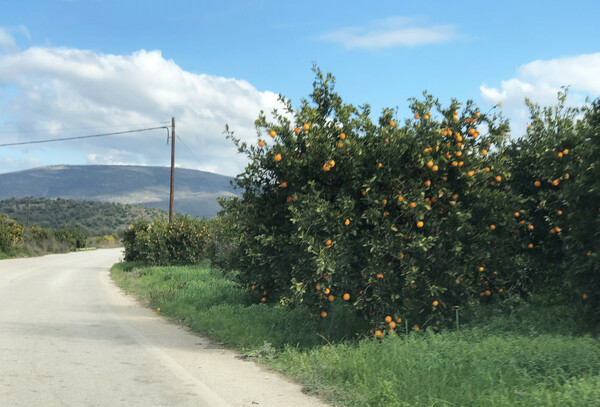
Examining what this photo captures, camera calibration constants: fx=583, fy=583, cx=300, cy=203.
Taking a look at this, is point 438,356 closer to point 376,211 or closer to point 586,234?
point 376,211

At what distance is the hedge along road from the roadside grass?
459mm

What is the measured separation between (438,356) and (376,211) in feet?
7.04

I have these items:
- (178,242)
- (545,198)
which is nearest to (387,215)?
(545,198)

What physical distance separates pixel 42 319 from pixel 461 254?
861 centimetres

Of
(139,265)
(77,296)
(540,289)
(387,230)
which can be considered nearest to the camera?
(387,230)

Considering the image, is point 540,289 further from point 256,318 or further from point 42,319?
point 42,319

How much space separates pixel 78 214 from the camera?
11712 centimetres

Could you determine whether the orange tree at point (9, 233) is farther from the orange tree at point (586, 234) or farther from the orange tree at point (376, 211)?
the orange tree at point (586, 234)

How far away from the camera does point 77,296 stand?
17.2m

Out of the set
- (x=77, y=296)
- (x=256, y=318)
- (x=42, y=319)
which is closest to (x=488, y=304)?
(x=256, y=318)

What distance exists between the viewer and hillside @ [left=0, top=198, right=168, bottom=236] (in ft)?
346

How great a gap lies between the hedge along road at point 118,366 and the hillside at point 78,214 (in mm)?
91122

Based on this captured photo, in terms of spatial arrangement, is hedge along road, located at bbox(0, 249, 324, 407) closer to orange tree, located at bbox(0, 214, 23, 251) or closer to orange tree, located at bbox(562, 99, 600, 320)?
orange tree, located at bbox(562, 99, 600, 320)

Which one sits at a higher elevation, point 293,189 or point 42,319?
point 293,189
